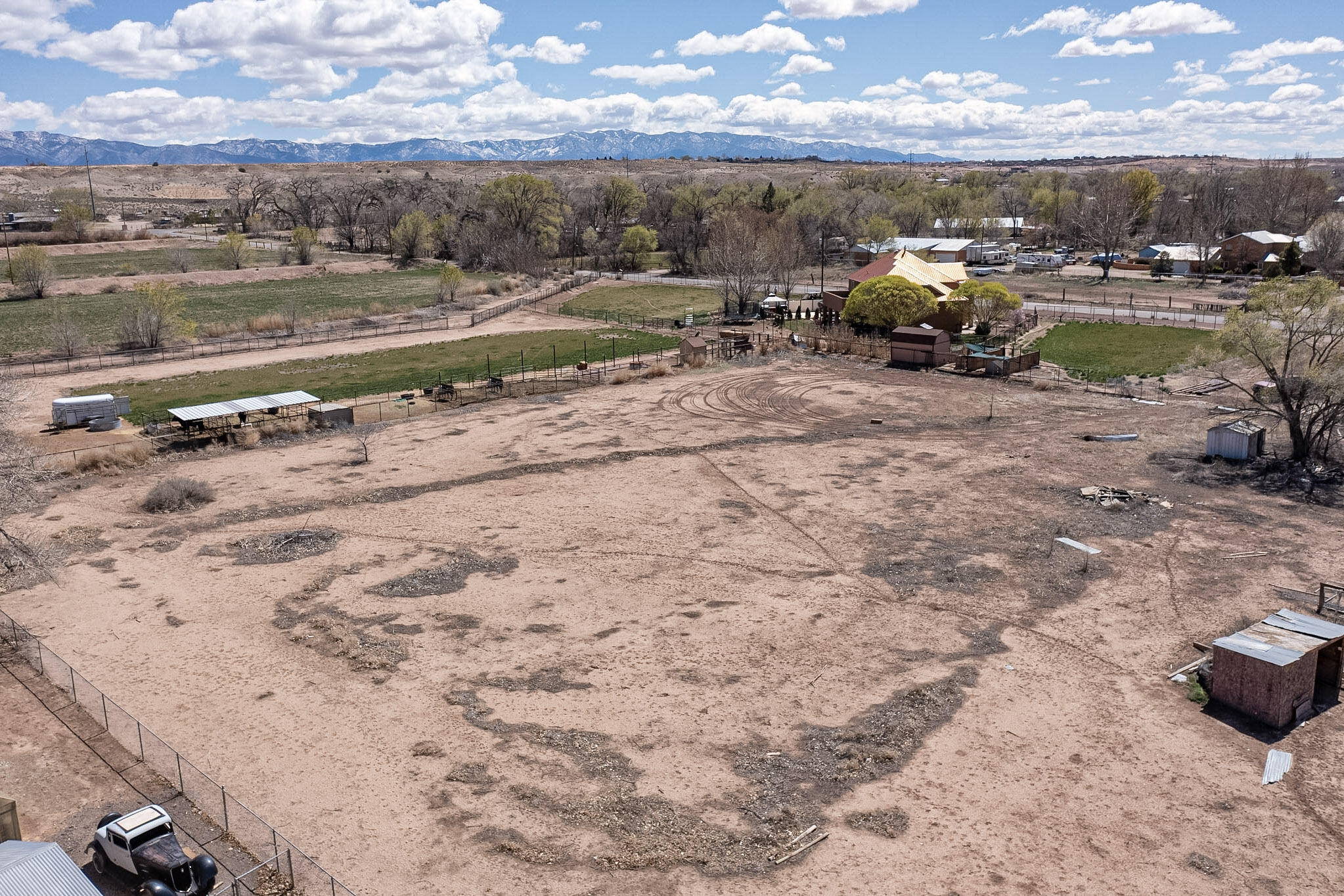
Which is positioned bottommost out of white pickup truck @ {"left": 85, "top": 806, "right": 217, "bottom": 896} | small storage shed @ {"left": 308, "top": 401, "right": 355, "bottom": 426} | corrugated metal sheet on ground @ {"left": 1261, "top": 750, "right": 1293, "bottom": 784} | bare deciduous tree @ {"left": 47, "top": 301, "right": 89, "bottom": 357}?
corrugated metal sheet on ground @ {"left": 1261, "top": 750, "right": 1293, "bottom": 784}

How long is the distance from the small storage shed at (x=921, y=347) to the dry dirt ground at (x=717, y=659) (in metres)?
19.6

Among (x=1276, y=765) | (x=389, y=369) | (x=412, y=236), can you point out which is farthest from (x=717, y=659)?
(x=412, y=236)

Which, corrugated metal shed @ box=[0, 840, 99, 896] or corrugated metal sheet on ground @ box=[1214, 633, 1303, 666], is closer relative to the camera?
corrugated metal shed @ box=[0, 840, 99, 896]

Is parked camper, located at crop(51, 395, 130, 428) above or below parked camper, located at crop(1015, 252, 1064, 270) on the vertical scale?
below

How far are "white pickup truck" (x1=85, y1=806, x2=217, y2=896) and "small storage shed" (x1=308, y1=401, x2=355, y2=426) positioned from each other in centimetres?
3329

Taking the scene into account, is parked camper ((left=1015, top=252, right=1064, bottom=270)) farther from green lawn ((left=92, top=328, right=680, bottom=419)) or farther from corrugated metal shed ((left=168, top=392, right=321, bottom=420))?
corrugated metal shed ((left=168, top=392, right=321, bottom=420))

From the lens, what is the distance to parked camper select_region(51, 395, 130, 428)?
47.9 meters

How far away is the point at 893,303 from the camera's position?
67.8 metres

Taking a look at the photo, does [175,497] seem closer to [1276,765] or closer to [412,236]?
[1276,765]

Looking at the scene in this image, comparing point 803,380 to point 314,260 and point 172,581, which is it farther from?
point 314,260

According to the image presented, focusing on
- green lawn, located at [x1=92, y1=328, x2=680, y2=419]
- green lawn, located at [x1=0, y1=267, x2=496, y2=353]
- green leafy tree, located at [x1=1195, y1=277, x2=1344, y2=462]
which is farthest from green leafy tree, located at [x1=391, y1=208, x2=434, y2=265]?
green leafy tree, located at [x1=1195, y1=277, x2=1344, y2=462]

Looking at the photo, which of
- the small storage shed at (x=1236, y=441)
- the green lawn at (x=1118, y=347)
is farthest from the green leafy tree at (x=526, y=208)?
the small storage shed at (x=1236, y=441)

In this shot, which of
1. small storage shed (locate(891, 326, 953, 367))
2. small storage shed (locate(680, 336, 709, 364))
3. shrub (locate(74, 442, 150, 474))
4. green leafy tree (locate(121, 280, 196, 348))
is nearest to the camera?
shrub (locate(74, 442, 150, 474))

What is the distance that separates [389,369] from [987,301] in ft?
149
